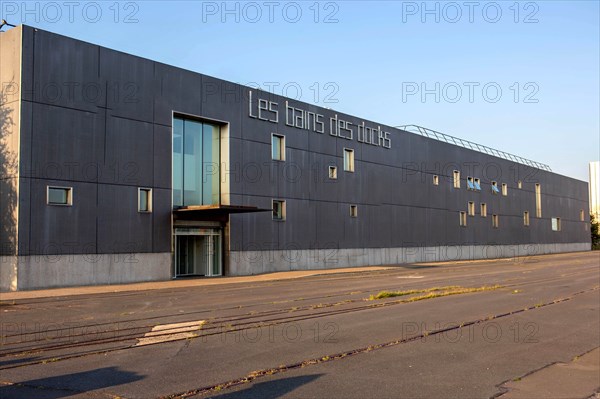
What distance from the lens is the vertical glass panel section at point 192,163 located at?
3197 cm

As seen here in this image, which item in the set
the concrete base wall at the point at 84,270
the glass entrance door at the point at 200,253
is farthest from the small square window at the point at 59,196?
the glass entrance door at the point at 200,253

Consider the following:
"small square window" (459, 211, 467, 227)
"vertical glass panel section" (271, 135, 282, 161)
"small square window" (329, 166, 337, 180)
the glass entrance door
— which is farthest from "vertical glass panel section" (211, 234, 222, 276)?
"small square window" (459, 211, 467, 227)

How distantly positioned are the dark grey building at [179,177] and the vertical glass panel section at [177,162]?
9cm

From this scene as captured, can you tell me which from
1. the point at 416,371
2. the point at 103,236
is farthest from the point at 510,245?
the point at 416,371

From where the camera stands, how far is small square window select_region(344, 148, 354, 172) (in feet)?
142

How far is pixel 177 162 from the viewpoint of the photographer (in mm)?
31375

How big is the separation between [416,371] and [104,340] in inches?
217

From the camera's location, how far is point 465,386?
7.50 metres

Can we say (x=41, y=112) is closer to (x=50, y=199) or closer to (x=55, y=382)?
(x=50, y=199)

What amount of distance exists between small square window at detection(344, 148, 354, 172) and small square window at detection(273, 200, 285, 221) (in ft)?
24.5

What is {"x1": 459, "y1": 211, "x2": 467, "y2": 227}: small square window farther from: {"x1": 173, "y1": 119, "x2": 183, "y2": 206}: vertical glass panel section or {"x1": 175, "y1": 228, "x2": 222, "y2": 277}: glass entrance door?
{"x1": 173, "y1": 119, "x2": 183, "y2": 206}: vertical glass panel section

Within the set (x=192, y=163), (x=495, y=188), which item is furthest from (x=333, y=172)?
(x=495, y=188)

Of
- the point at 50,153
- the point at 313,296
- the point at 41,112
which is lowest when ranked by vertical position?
the point at 313,296

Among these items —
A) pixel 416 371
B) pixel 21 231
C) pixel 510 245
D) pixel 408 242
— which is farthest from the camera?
pixel 510 245
